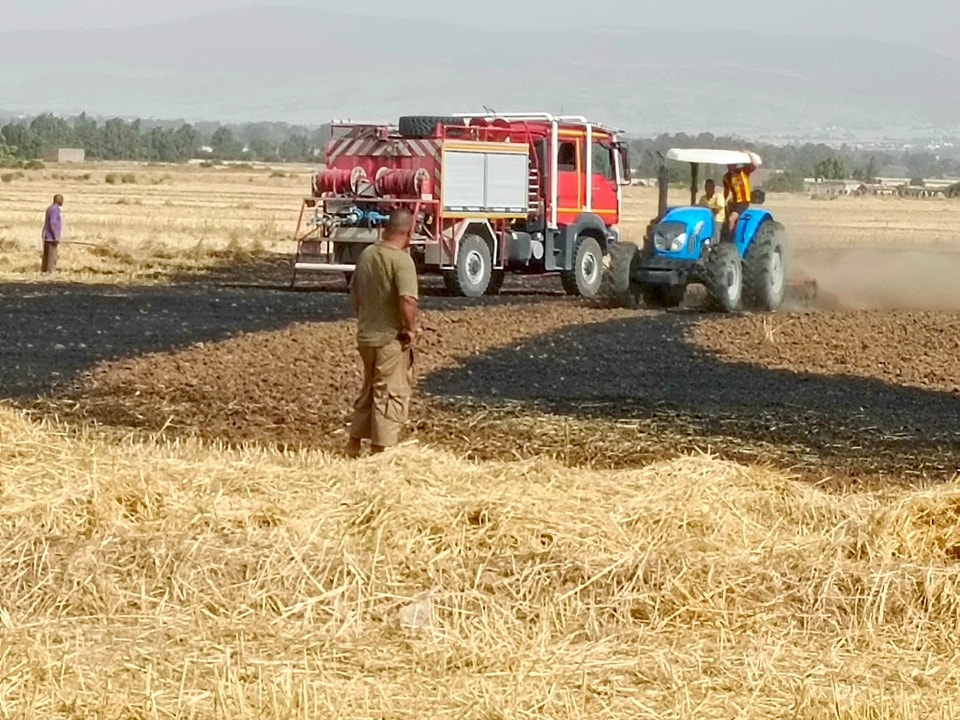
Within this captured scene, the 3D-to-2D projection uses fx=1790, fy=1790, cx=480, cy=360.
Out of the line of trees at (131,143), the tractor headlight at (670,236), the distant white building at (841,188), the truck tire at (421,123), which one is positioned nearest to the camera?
the tractor headlight at (670,236)

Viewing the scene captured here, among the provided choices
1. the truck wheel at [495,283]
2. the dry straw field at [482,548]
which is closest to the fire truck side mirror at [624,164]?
the truck wheel at [495,283]

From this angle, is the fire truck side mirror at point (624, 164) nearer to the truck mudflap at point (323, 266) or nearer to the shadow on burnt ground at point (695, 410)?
the truck mudflap at point (323, 266)

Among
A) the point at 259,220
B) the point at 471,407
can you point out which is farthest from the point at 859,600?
the point at 259,220

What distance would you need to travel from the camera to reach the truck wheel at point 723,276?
72.5ft

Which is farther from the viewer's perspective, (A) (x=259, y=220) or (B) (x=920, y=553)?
(A) (x=259, y=220)

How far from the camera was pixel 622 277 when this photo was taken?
23.3 meters

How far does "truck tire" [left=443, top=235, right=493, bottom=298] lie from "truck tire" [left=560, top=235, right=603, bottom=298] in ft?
4.74

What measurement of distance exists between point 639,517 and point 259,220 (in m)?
42.9

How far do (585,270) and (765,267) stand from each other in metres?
5.09

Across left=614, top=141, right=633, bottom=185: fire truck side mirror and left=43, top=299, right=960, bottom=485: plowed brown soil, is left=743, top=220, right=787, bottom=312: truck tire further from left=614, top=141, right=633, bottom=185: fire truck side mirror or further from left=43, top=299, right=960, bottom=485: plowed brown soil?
left=614, top=141, right=633, bottom=185: fire truck side mirror

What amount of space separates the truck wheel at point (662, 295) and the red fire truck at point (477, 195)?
9.99 ft

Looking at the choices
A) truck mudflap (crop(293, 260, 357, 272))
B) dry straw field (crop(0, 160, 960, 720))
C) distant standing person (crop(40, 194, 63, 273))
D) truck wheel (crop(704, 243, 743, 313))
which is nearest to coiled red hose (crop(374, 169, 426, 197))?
truck mudflap (crop(293, 260, 357, 272))

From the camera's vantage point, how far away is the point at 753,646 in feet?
23.2

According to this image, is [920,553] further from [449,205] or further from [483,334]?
[449,205]
